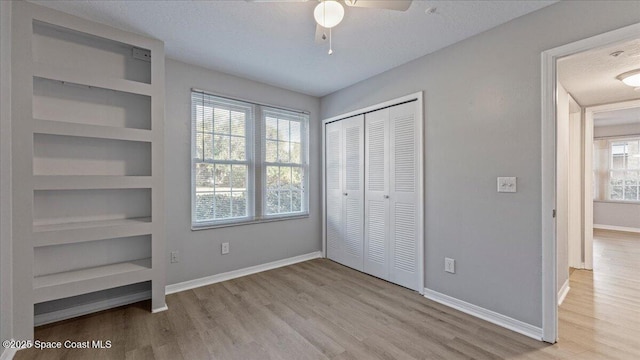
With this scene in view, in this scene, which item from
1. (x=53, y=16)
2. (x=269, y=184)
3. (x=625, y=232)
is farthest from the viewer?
(x=625, y=232)

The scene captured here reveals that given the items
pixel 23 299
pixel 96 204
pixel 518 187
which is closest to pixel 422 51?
pixel 518 187

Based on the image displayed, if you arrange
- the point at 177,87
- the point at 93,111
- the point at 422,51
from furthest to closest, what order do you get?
the point at 177,87, the point at 422,51, the point at 93,111

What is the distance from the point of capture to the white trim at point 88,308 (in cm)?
222

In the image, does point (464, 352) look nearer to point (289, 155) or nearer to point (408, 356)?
point (408, 356)

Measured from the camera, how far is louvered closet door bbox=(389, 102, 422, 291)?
9.45 ft

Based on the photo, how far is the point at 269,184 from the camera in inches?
144

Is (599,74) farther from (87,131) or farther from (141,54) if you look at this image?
(87,131)

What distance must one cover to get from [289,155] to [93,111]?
85.8 inches

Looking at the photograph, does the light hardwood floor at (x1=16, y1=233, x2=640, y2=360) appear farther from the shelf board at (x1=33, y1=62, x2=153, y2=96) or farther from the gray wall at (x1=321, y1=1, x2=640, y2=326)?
the shelf board at (x1=33, y1=62, x2=153, y2=96)

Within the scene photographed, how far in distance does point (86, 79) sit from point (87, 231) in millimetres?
1238

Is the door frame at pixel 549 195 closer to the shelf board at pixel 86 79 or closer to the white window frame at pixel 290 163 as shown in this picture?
the white window frame at pixel 290 163

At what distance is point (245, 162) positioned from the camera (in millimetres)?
3416

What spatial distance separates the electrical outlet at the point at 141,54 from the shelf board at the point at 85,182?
1.19 m

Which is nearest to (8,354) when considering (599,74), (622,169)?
(599,74)
